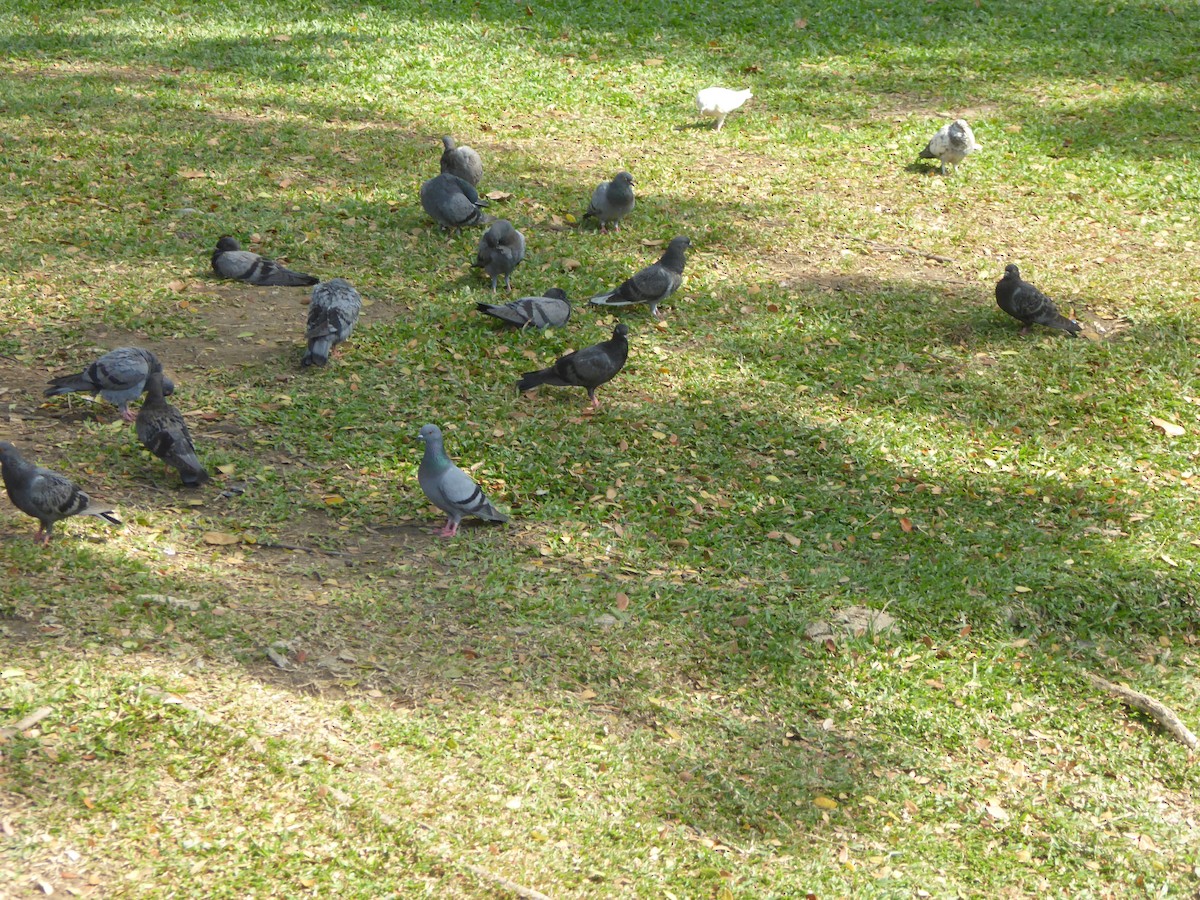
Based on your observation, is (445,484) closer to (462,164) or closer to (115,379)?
(115,379)

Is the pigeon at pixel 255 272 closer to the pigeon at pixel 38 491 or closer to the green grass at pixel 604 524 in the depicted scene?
the green grass at pixel 604 524

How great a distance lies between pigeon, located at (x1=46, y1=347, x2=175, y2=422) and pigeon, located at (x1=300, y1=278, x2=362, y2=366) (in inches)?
47.5

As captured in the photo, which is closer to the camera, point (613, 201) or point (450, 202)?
point (450, 202)

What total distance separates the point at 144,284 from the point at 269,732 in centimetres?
539

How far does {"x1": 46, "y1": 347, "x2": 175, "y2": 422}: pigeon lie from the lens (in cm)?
706

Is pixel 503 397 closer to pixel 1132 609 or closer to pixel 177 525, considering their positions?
pixel 177 525

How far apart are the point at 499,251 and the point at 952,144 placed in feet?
20.5

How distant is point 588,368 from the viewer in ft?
25.9

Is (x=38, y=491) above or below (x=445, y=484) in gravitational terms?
above

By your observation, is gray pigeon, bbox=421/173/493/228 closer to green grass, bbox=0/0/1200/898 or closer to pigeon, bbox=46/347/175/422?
green grass, bbox=0/0/1200/898

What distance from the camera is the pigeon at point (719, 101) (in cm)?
1370

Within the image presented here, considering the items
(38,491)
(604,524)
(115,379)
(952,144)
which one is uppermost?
(38,491)

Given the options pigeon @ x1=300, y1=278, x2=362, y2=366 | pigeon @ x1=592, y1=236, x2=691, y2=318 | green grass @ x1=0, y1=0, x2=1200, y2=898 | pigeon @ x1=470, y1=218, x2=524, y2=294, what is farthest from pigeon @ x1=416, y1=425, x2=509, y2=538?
pigeon @ x1=592, y1=236, x2=691, y2=318

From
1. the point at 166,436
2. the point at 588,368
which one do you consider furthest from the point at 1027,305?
the point at 166,436
